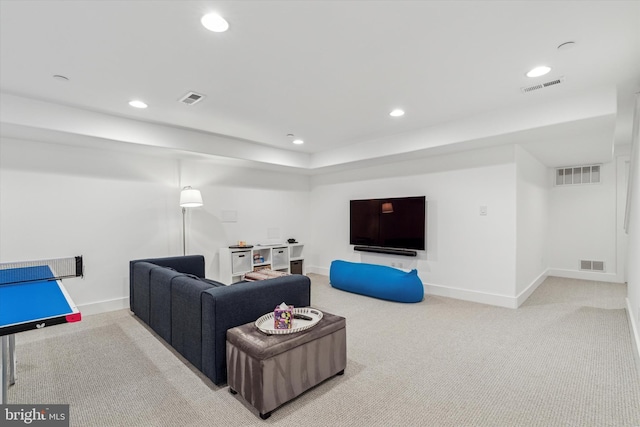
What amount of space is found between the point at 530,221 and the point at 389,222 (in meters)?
2.22

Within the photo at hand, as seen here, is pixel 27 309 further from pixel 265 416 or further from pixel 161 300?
pixel 265 416

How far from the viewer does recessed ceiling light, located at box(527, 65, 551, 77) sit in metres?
2.65

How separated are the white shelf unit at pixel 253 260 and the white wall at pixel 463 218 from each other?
1.55 metres

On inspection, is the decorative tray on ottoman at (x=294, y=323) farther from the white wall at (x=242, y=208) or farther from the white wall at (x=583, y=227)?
the white wall at (x=583, y=227)

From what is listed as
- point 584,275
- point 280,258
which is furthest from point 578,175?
point 280,258

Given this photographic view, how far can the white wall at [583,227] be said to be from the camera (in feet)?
19.0

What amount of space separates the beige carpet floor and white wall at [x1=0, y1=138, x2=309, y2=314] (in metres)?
0.89

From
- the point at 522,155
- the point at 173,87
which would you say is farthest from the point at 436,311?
the point at 173,87

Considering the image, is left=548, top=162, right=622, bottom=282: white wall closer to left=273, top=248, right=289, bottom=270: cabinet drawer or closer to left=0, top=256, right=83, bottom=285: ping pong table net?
left=273, top=248, right=289, bottom=270: cabinet drawer

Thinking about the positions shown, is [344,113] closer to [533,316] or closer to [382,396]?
[382,396]

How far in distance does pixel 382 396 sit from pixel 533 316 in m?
2.80

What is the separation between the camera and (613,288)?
5.33 m

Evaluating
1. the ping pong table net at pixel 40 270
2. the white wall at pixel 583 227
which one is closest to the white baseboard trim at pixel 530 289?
the white wall at pixel 583 227

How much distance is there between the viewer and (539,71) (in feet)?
8.86
